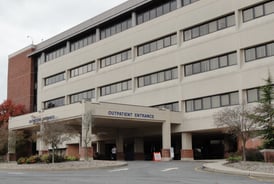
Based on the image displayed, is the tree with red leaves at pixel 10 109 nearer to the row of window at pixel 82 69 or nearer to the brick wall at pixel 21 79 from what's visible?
the brick wall at pixel 21 79

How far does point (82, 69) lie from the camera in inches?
2359

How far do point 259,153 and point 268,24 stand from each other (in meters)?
14.4

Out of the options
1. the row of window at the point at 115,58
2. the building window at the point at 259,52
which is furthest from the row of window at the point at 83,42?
the building window at the point at 259,52

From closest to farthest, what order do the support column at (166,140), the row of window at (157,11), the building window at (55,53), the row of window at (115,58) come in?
the support column at (166,140)
the row of window at (157,11)
the row of window at (115,58)
the building window at (55,53)

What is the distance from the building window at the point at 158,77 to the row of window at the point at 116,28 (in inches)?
284

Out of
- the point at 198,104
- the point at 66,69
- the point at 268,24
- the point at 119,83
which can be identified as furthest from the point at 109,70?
the point at 268,24

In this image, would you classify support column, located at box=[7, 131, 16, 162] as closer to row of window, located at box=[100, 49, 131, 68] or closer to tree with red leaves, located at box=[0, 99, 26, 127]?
row of window, located at box=[100, 49, 131, 68]

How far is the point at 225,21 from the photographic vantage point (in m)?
42.8

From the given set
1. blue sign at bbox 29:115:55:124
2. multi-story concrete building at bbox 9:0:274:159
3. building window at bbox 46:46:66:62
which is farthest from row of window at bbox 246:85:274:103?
building window at bbox 46:46:66:62

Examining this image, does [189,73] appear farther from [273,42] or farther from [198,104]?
[273,42]

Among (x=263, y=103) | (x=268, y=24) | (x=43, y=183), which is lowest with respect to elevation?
(x=43, y=183)

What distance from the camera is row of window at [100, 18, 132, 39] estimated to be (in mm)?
53719

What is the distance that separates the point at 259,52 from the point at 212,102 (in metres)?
7.06

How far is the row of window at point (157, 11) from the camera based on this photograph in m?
48.6
